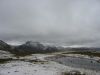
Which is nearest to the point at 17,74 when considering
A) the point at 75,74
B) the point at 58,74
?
the point at 58,74

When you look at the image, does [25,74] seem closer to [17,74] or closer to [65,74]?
[17,74]

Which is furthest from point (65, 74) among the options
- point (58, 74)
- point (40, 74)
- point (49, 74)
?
point (40, 74)

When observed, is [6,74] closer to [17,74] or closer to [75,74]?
[17,74]

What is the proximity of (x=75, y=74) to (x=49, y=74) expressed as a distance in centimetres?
468

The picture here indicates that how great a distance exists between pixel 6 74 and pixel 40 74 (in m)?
6.00

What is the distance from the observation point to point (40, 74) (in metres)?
25.6

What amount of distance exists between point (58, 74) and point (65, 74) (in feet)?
4.17

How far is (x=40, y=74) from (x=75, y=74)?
20.7 feet

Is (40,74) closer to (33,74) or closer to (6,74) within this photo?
(33,74)

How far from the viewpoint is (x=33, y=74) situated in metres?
25.2

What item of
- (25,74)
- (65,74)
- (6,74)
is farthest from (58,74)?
(6,74)

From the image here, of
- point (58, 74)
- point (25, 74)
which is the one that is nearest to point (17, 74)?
point (25, 74)

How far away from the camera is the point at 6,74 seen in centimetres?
2489

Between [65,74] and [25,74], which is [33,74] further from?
[65,74]
